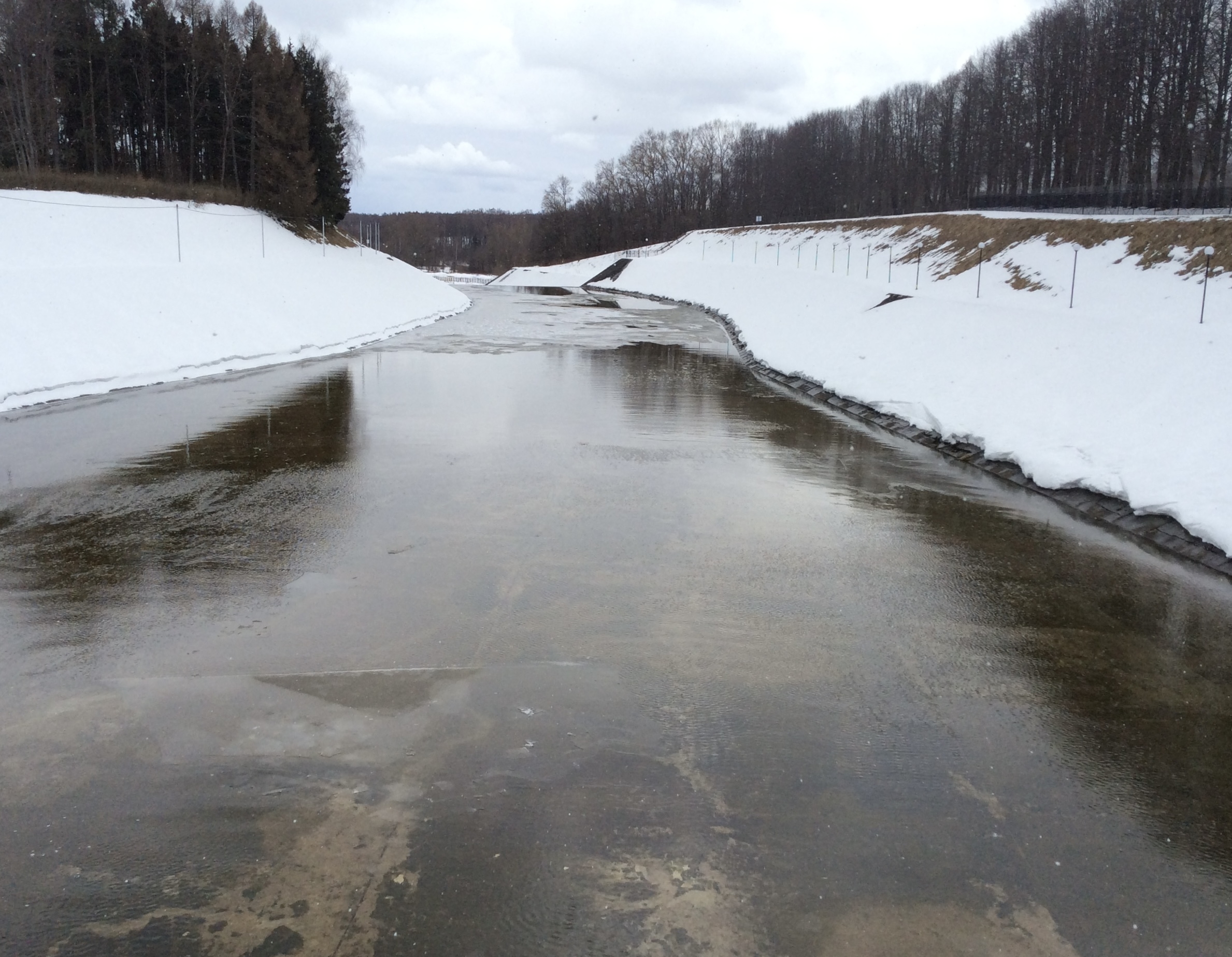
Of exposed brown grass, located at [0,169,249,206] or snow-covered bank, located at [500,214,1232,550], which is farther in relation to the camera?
exposed brown grass, located at [0,169,249,206]

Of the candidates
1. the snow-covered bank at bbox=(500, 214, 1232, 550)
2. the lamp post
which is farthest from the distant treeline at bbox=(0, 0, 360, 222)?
the lamp post

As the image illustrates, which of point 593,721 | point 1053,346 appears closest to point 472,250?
point 1053,346

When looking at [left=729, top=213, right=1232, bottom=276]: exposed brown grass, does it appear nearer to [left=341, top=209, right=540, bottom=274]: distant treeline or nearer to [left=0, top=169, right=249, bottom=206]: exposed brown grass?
[left=0, top=169, right=249, bottom=206]: exposed brown grass

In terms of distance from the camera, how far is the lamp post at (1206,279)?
16547mm

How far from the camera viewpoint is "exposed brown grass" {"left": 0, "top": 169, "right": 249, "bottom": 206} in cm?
3697

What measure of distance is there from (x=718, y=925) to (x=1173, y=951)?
1.76m

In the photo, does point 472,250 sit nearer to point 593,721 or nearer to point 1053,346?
point 1053,346

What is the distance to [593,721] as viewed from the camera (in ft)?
17.3

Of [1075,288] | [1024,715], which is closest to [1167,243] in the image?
[1075,288]

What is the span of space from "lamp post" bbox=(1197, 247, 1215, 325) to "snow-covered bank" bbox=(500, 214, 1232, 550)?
0.59 ft

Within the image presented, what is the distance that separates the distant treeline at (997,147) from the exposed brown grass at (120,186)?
4345cm

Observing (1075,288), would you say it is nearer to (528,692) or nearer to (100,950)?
(528,692)

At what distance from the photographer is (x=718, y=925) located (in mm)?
3695

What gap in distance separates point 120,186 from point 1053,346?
1547 inches
